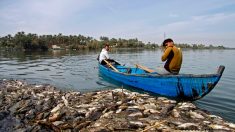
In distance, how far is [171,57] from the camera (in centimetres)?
1277

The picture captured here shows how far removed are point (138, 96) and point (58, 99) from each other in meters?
3.66

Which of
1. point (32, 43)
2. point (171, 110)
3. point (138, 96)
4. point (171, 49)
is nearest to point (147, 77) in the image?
point (171, 49)

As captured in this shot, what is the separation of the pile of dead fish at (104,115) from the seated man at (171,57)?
323 centimetres

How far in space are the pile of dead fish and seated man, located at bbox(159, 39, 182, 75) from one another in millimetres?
3226

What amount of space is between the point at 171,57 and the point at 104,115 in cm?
604

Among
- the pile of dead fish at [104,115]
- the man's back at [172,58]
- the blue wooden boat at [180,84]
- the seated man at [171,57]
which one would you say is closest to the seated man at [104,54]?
the blue wooden boat at [180,84]

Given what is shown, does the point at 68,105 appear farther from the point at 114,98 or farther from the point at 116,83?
the point at 116,83

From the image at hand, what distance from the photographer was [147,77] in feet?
45.6

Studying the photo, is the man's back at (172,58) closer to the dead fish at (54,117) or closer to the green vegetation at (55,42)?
the dead fish at (54,117)

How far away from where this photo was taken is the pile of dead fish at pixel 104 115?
743 centimetres

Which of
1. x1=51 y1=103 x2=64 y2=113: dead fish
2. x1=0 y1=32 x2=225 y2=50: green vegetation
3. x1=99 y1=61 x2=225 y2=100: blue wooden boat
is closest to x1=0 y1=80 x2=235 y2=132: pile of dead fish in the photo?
x1=51 y1=103 x2=64 y2=113: dead fish

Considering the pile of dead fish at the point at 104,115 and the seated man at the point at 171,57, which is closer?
the pile of dead fish at the point at 104,115

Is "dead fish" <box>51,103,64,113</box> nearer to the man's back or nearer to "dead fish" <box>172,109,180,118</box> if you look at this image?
"dead fish" <box>172,109,180,118</box>

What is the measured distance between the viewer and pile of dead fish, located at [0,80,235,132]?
24.4 ft
